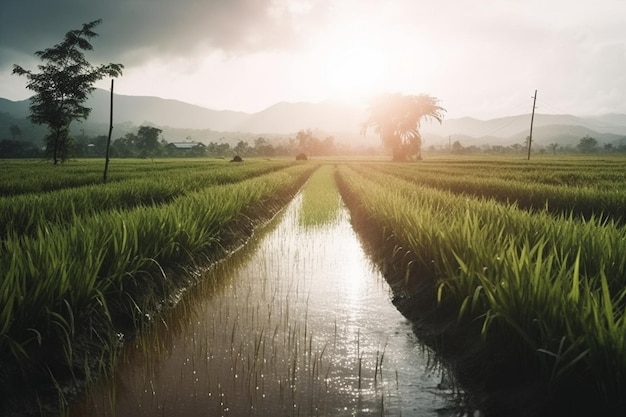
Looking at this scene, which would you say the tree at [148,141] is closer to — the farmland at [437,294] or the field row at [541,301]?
the farmland at [437,294]

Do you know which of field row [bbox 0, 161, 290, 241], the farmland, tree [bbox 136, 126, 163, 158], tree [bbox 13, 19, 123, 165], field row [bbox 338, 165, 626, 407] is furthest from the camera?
tree [bbox 136, 126, 163, 158]

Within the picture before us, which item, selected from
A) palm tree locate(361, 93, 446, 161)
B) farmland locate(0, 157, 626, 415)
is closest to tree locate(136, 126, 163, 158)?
palm tree locate(361, 93, 446, 161)

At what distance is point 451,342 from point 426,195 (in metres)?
6.80

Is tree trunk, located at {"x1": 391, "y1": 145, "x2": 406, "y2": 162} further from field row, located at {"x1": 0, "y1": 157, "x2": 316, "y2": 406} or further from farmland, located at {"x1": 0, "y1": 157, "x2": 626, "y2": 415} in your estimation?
field row, located at {"x1": 0, "y1": 157, "x2": 316, "y2": 406}

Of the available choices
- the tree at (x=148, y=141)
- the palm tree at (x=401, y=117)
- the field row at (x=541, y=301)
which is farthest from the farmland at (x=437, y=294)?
the tree at (x=148, y=141)

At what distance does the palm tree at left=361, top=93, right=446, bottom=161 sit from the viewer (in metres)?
50.3

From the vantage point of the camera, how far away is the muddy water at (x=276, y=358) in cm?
271

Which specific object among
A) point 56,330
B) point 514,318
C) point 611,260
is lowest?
point 56,330

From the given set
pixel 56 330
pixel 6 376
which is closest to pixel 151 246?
pixel 56 330

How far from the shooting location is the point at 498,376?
9.32 ft

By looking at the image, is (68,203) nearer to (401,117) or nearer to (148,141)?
(401,117)

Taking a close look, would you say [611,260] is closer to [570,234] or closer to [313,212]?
[570,234]

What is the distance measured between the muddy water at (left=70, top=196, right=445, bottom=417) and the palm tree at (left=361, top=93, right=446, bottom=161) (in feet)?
152

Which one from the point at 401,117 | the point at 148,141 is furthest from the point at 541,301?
the point at 148,141
